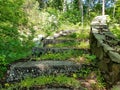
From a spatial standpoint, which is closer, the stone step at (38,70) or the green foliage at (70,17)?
the stone step at (38,70)

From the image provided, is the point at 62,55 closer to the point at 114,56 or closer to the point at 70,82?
the point at 70,82

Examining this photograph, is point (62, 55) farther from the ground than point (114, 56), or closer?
closer

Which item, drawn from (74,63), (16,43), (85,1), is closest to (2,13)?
(16,43)

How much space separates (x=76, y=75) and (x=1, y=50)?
1897mm


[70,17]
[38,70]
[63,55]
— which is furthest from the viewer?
[70,17]

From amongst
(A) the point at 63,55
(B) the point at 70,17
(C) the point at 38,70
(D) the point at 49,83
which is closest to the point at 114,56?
(D) the point at 49,83

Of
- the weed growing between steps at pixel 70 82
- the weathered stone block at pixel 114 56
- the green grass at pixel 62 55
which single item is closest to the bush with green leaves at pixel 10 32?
the green grass at pixel 62 55

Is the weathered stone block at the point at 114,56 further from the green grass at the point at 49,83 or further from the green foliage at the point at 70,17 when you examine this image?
the green foliage at the point at 70,17

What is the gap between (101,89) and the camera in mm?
4453

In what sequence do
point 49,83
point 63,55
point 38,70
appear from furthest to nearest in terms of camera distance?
1. point 63,55
2. point 38,70
3. point 49,83

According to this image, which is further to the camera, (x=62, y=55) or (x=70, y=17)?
(x=70, y=17)

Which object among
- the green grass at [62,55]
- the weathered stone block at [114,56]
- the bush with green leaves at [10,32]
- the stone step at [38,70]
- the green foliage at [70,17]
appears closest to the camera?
the weathered stone block at [114,56]

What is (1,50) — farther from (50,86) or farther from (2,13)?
(50,86)

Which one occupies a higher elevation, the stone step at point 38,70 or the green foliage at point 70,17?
the stone step at point 38,70
